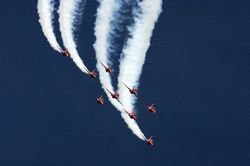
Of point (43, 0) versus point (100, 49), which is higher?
point (43, 0)

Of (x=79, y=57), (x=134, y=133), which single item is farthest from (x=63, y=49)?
(x=134, y=133)

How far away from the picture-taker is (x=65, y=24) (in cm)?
8306

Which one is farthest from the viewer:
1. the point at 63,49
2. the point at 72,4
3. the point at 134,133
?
the point at 134,133

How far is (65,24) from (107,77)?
337 inches

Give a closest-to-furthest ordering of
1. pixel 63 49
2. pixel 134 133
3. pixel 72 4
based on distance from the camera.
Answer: pixel 72 4 < pixel 63 49 < pixel 134 133

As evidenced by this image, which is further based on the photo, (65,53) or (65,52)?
(65,53)

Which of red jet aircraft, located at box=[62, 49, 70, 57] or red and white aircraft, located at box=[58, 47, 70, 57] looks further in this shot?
red jet aircraft, located at box=[62, 49, 70, 57]

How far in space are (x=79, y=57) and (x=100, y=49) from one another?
4432mm

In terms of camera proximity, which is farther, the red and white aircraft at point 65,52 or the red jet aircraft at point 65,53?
the red jet aircraft at point 65,53

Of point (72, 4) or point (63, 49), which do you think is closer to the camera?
point (72, 4)

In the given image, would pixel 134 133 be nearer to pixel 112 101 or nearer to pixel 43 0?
pixel 112 101

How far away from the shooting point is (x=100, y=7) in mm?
82875

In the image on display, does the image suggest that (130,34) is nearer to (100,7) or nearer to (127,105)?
→ (100,7)

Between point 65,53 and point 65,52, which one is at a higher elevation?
point 65,53
